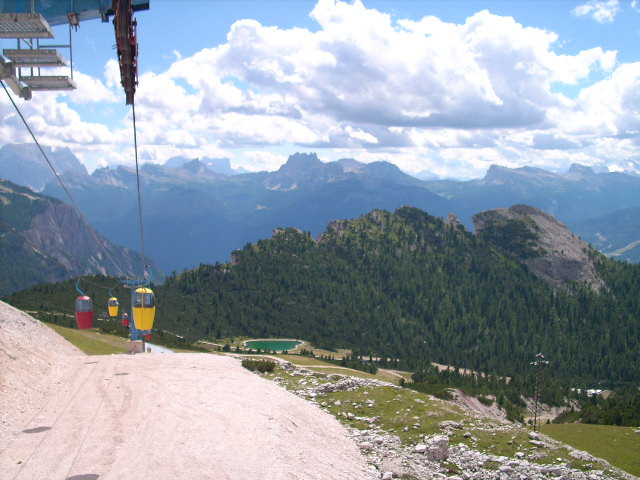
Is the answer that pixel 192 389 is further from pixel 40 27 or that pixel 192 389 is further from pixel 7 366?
pixel 40 27

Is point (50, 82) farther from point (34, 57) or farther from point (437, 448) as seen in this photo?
point (437, 448)

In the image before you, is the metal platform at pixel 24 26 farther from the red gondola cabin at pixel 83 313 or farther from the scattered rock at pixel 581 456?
the scattered rock at pixel 581 456

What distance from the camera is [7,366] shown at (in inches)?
1729

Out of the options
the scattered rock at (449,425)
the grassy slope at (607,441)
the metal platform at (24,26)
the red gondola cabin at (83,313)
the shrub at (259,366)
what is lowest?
the grassy slope at (607,441)

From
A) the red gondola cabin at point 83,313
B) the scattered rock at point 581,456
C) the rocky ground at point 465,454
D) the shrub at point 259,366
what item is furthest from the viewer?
the shrub at point 259,366

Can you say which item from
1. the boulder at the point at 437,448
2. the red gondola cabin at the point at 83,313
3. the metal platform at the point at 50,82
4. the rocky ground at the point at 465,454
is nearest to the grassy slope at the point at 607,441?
the rocky ground at the point at 465,454

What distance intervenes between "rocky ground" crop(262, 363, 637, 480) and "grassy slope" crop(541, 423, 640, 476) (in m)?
6.71

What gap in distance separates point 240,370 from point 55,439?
29.2 metres

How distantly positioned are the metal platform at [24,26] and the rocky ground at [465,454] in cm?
3098

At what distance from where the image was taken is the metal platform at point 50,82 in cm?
3100

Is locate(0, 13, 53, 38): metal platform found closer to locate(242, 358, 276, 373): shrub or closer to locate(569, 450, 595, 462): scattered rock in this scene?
locate(569, 450, 595, 462): scattered rock

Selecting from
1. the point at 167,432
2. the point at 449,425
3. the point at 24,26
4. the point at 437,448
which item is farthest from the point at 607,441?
the point at 24,26

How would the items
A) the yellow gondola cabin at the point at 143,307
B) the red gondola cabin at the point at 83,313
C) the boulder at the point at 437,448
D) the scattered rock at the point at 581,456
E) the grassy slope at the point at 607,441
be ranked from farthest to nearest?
1. the red gondola cabin at the point at 83,313
2. the yellow gondola cabin at the point at 143,307
3. the grassy slope at the point at 607,441
4. the boulder at the point at 437,448
5. the scattered rock at the point at 581,456

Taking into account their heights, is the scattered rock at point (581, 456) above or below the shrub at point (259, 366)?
below
